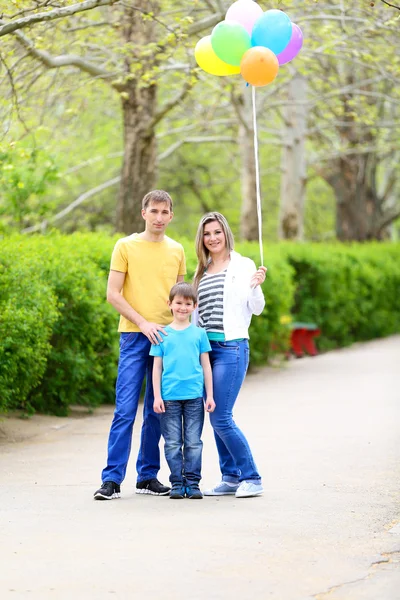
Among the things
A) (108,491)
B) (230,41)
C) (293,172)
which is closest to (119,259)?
(108,491)

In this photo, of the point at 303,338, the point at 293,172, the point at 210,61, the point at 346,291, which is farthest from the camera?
the point at 293,172

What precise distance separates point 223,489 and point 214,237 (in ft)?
5.28

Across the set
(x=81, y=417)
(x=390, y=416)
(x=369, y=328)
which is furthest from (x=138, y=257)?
(x=369, y=328)

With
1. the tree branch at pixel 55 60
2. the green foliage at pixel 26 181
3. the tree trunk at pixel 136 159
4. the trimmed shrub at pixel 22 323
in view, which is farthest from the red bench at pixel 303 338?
the trimmed shrub at pixel 22 323

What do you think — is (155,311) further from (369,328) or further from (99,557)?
(369,328)

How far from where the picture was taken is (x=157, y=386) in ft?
21.0

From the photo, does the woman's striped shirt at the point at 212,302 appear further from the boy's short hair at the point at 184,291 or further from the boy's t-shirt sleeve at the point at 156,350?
the boy's t-shirt sleeve at the point at 156,350

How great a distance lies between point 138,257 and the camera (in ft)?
21.5

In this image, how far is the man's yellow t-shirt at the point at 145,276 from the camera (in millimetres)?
6551

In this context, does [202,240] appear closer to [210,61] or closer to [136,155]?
[210,61]

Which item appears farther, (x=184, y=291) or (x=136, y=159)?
(x=136, y=159)

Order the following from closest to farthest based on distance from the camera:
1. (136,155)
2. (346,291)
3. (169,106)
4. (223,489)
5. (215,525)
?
1. (215,525)
2. (223,489)
3. (169,106)
4. (136,155)
5. (346,291)

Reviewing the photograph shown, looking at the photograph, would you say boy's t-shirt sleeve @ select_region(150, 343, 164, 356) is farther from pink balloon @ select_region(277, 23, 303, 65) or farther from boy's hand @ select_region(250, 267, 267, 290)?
pink balloon @ select_region(277, 23, 303, 65)

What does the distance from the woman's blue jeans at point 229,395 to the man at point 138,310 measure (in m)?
0.40
